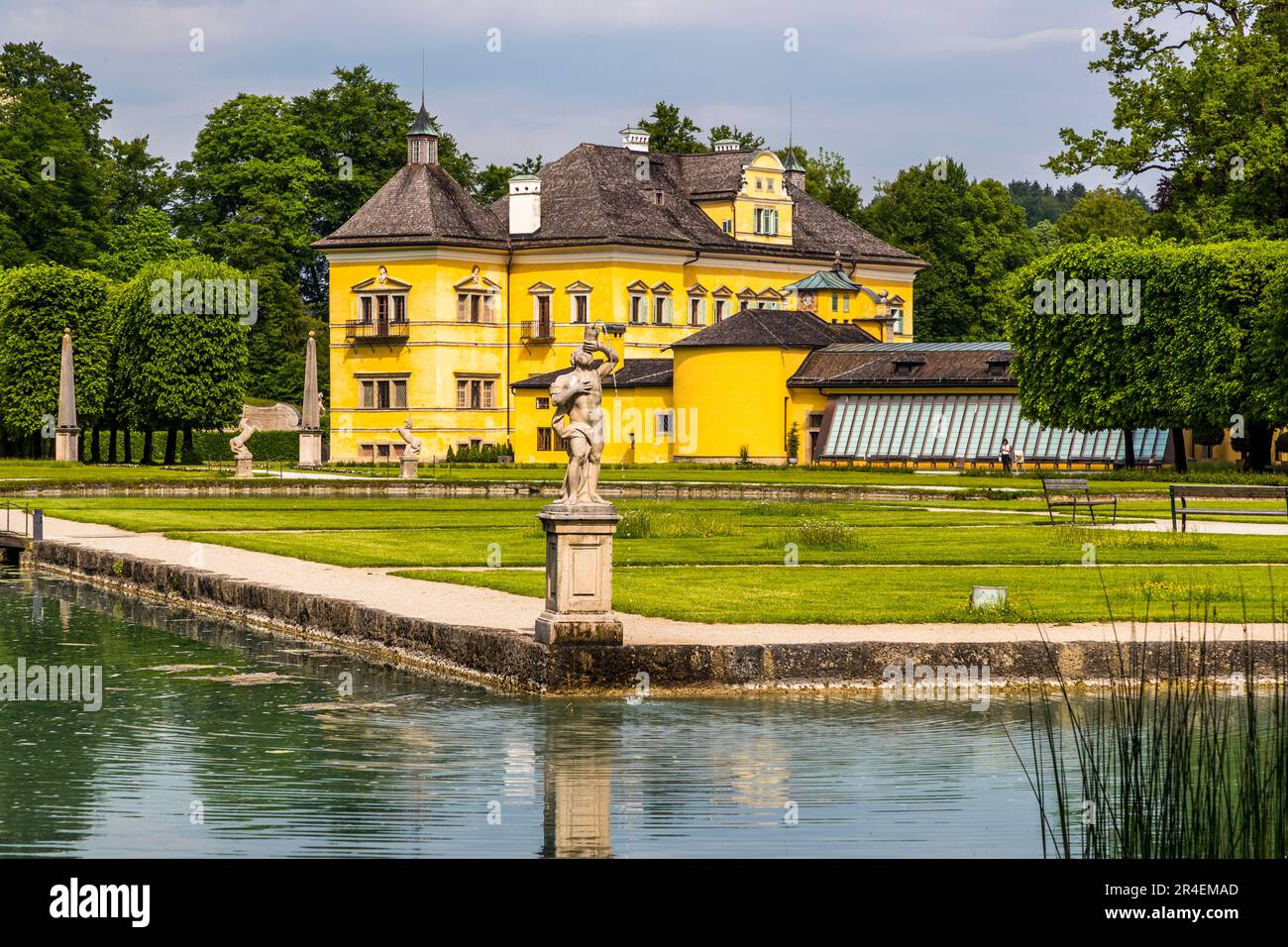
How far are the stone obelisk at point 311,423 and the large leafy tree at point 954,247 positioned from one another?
4107cm

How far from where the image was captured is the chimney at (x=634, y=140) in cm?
8412

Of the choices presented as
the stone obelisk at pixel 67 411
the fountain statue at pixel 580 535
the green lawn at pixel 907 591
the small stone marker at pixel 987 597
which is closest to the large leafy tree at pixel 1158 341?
the stone obelisk at pixel 67 411

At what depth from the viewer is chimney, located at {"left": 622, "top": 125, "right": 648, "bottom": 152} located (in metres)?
84.1

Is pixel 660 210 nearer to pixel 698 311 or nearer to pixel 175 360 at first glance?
pixel 698 311

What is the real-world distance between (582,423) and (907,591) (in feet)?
18.5

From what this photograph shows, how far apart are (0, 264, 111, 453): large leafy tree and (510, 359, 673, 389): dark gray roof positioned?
51.7 ft

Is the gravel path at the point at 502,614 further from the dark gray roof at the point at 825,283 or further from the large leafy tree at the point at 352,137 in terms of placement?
the large leafy tree at the point at 352,137

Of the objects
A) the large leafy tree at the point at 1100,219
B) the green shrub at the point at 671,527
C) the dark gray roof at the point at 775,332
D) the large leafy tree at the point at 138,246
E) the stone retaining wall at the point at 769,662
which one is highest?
the large leafy tree at the point at 1100,219
